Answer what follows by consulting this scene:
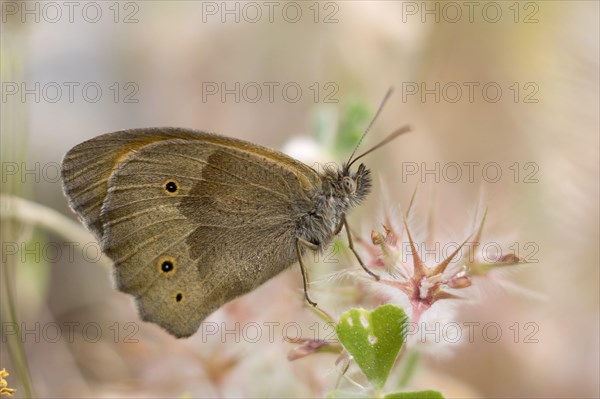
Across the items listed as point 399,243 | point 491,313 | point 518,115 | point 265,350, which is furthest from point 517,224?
point 399,243

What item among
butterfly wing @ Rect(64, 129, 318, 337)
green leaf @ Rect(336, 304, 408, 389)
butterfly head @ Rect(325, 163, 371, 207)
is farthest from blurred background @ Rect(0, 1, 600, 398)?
green leaf @ Rect(336, 304, 408, 389)

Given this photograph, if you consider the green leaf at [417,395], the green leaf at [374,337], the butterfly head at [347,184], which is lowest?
the green leaf at [417,395]

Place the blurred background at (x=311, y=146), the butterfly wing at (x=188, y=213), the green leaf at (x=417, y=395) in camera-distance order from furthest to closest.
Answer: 1. the blurred background at (x=311, y=146)
2. the butterfly wing at (x=188, y=213)
3. the green leaf at (x=417, y=395)

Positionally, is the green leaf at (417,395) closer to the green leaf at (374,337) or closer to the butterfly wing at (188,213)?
the green leaf at (374,337)

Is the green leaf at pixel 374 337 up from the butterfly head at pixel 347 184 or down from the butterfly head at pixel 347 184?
down

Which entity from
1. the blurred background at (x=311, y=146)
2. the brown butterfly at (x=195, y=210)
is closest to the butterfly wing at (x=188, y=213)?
the brown butterfly at (x=195, y=210)

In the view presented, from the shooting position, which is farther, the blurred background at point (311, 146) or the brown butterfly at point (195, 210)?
the blurred background at point (311, 146)

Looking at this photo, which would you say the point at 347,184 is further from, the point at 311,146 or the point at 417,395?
the point at 417,395
